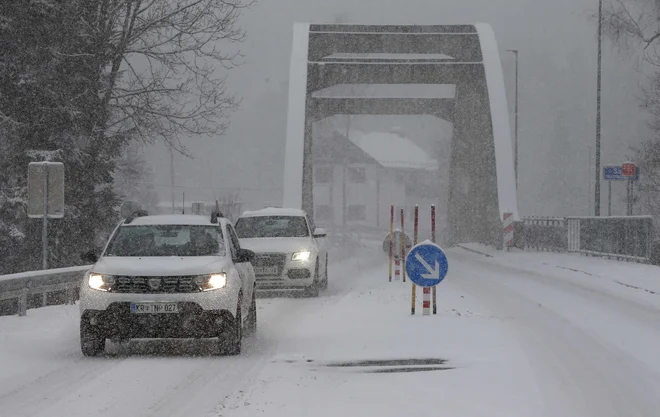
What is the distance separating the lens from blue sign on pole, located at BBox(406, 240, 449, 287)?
1358cm

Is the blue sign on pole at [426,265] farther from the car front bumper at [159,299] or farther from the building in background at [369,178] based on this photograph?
the building in background at [369,178]

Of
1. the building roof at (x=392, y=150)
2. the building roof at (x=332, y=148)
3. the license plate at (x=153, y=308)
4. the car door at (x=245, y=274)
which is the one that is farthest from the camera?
the building roof at (x=392, y=150)

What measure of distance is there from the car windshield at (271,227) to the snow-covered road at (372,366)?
13.8 feet

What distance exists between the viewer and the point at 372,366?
32.2 ft

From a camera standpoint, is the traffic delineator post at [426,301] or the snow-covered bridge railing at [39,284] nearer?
the traffic delineator post at [426,301]

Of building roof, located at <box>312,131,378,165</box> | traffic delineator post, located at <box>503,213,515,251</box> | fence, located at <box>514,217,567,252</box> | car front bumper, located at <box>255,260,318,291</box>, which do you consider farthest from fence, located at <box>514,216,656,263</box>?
building roof, located at <box>312,131,378,165</box>

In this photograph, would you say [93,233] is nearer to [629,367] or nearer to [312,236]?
[312,236]

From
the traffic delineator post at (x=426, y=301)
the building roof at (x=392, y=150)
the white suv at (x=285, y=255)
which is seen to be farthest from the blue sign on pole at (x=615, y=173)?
the building roof at (x=392, y=150)

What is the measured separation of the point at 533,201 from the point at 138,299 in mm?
123838

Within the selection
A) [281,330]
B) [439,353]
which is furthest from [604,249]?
[439,353]

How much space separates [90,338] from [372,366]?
305 centimetres

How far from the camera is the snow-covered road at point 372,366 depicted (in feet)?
25.2

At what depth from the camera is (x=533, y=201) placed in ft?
432

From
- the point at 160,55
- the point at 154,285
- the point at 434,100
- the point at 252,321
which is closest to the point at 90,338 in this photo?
the point at 154,285
